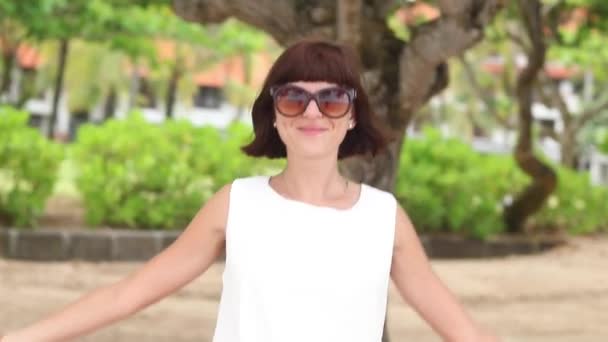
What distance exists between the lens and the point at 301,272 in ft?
7.80

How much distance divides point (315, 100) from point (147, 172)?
10709mm

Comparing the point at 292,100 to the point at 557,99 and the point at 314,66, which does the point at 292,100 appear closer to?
the point at 314,66

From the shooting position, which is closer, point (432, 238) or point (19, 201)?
point (19, 201)

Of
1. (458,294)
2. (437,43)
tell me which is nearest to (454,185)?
(458,294)

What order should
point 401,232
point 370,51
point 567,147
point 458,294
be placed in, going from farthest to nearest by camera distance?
point 567,147
point 458,294
point 370,51
point 401,232

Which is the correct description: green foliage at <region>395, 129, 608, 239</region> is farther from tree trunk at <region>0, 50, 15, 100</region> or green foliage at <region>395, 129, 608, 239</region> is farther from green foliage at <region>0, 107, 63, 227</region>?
tree trunk at <region>0, 50, 15, 100</region>

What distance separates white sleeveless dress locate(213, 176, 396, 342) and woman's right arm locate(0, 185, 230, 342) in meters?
0.05

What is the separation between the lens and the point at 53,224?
43.8 feet

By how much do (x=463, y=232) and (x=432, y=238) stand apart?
91cm

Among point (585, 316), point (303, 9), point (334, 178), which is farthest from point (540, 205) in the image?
point (334, 178)

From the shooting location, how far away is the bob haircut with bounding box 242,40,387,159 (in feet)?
7.97

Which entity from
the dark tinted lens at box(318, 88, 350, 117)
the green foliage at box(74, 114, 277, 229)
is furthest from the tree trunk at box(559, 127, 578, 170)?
the dark tinted lens at box(318, 88, 350, 117)

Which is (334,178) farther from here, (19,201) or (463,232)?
(463,232)

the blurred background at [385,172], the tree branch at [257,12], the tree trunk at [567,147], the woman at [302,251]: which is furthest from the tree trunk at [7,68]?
the woman at [302,251]
